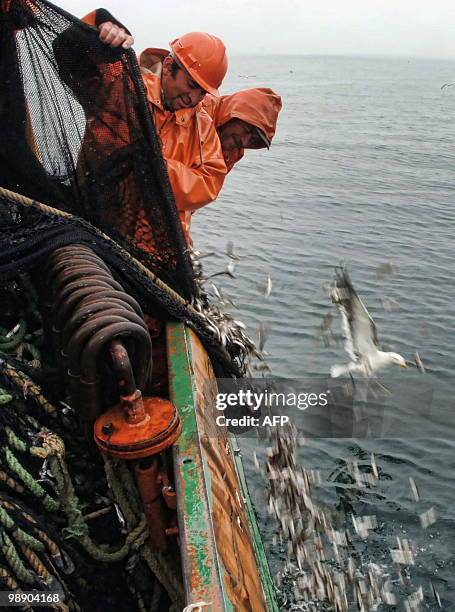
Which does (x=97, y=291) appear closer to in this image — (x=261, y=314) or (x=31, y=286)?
(x=31, y=286)

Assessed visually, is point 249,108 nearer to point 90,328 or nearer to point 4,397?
point 90,328

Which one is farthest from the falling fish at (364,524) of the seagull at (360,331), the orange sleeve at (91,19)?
the orange sleeve at (91,19)

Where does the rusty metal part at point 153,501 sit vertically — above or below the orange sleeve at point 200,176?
below

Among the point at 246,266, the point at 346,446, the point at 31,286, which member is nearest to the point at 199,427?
the point at 31,286

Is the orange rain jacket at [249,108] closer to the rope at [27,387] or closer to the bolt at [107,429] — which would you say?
the rope at [27,387]

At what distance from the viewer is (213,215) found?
18281mm

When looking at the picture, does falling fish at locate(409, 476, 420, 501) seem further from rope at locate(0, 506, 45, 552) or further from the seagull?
rope at locate(0, 506, 45, 552)

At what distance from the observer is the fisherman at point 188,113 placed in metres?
4.23

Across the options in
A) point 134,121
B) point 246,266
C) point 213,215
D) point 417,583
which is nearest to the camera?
point 134,121

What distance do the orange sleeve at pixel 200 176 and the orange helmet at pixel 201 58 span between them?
38 cm

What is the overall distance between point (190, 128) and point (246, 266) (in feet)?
30.2

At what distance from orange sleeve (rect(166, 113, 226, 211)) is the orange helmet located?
1.23 ft

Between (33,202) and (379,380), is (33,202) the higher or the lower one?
the higher one

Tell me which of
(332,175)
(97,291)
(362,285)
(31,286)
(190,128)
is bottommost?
(332,175)
